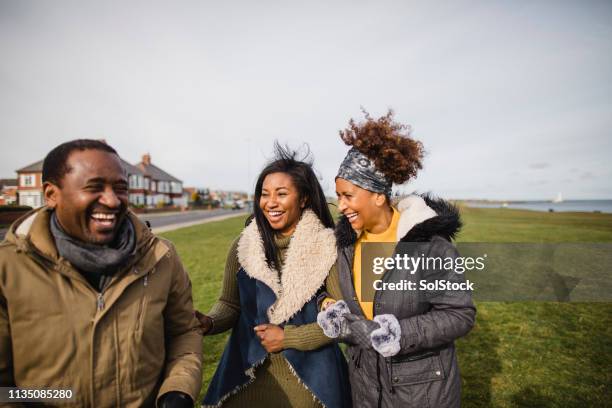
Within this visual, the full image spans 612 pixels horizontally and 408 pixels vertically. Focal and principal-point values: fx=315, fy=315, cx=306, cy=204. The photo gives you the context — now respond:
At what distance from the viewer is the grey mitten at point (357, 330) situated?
197cm

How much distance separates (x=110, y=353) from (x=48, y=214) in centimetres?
80

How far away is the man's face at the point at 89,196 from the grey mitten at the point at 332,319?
139 centimetres

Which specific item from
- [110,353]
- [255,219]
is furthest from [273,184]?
[110,353]

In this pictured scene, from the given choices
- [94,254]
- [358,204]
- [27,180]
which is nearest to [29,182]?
[27,180]

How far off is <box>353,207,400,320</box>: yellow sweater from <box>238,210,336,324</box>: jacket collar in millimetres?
191

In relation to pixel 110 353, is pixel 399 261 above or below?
above

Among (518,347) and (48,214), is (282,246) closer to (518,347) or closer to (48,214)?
(48,214)

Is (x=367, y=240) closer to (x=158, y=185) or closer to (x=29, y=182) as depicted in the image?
(x=29, y=182)

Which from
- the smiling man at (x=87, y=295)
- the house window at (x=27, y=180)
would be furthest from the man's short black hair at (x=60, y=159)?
the house window at (x=27, y=180)

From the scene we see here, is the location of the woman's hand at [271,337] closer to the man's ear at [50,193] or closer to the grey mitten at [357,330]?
the grey mitten at [357,330]

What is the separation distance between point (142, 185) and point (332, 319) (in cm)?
6311

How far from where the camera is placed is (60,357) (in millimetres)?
1506

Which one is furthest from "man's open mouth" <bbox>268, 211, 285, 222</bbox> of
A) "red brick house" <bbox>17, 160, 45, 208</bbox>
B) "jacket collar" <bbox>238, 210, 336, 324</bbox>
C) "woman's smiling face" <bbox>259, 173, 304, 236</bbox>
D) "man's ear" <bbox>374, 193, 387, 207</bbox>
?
"red brick house" <bbox>17, 160, 45, 208</bbox>

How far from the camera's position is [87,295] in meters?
1.58
